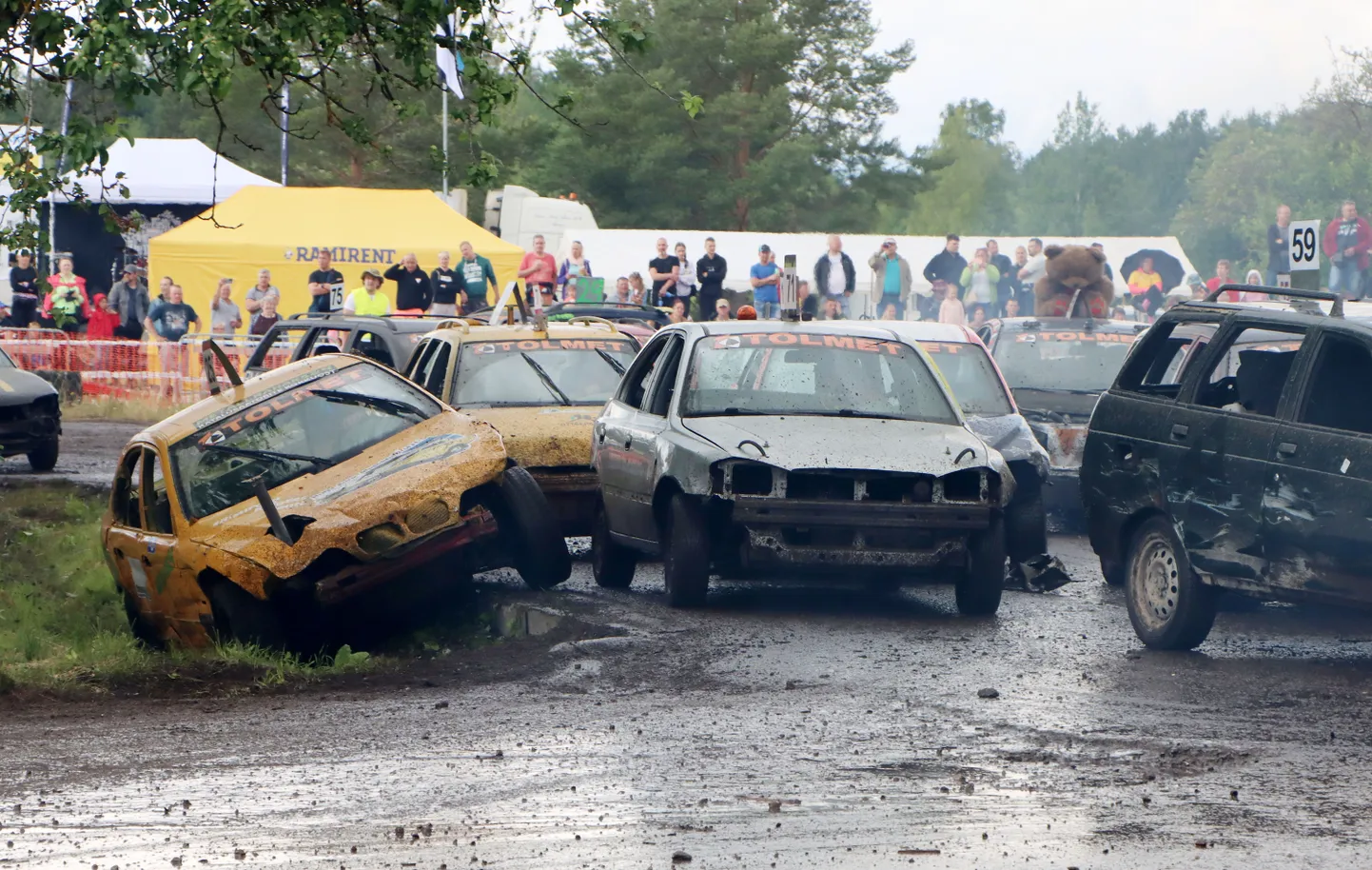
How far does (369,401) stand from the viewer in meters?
10.9

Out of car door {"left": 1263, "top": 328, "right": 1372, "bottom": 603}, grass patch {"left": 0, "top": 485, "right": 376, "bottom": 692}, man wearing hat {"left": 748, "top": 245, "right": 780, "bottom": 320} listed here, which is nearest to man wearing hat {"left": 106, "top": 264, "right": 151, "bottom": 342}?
man wearing hat {"left": 748, "top": 245, "right": 780, "bottom": 320}

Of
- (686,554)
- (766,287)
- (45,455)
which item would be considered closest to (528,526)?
(686,554)

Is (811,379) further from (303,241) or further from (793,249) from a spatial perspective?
(793,249)

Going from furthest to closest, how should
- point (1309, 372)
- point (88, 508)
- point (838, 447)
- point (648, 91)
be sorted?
point (648, 91)
point (88, 508)
point (838, 447)
point (1309, 372)

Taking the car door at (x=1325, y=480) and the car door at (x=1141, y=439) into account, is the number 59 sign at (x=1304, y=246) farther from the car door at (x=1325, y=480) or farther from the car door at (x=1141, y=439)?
the car door at (x=1325, y=480)

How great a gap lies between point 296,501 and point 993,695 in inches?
153

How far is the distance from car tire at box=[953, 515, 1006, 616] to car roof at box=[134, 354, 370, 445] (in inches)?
143

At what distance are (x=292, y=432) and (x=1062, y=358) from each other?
309 inches

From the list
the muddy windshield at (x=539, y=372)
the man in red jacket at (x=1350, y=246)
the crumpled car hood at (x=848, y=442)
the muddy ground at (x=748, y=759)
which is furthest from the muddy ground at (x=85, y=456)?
the man in red jacket at (x=1350, y=246)

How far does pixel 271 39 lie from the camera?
38.9 feet

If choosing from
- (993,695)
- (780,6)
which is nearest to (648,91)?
(780,6)

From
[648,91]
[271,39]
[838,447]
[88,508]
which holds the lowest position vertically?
[88,508]

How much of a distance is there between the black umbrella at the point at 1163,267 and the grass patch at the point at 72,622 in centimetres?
1995

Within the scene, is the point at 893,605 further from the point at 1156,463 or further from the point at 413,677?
the point at 413,677
